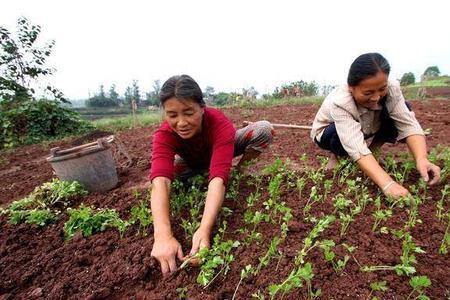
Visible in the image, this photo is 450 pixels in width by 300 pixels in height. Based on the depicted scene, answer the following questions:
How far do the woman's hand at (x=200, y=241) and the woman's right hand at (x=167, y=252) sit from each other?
0.08 m

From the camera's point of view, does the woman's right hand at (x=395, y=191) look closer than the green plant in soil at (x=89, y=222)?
Yes

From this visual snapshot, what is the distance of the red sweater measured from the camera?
7.34ft

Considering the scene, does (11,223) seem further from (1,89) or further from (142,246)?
(1,89)

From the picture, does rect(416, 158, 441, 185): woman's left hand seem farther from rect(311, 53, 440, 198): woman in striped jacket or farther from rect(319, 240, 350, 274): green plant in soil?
rect(319, 240, 350, 274): green plant in soil

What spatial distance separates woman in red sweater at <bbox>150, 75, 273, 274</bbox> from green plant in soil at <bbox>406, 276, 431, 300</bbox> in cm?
97

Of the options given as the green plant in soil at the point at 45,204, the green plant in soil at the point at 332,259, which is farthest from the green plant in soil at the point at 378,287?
the green plant in soil at the point at 45,204

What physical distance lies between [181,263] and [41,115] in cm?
842

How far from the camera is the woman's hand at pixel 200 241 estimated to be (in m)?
1.80

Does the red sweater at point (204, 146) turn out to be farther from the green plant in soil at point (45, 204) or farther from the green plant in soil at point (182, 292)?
the green plant in soil at point (45, 204)

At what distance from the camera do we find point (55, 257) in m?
2.12

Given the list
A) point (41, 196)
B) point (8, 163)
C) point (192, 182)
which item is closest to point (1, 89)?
point (8, 163)

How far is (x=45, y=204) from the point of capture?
9.32 feet

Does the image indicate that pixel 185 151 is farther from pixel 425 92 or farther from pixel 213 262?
pixel 425 92

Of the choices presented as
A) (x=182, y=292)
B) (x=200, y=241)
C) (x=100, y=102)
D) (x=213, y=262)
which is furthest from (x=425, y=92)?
(x=100, y=102)
